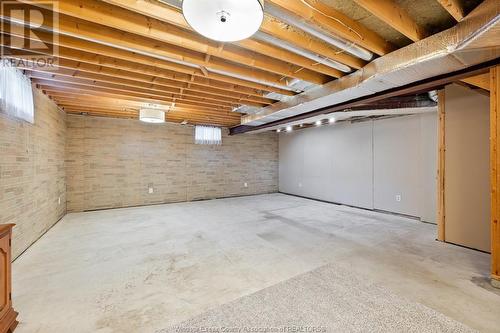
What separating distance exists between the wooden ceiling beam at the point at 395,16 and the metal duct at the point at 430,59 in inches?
5.9

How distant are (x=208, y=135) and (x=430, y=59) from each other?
5.76 m

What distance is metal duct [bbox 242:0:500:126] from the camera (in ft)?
5.37

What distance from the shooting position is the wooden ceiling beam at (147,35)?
172cm

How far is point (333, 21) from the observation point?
5.95 feet

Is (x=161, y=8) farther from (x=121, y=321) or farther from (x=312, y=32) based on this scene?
(x=121, y=321)

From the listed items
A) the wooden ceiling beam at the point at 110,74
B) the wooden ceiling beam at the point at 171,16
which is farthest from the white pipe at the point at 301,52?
the wooden ceiling beam at the point at 110,74

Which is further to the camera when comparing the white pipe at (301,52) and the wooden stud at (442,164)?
the wooden stud at (442,164)

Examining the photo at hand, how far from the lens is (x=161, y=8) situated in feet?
5.52

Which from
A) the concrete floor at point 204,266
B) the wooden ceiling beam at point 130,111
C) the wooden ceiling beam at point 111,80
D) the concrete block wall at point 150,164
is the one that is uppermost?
the wooden ceiling beam at point 130,111

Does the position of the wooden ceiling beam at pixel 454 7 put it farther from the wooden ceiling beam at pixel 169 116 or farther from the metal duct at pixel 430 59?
the wooden ceiling beam at pixel 169 116

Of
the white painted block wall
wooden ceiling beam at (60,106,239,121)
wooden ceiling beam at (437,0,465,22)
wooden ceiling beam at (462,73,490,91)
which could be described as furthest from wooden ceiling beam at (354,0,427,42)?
wooden ceiling beam at (60,106,239,121)

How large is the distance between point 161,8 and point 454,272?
3.83 meters

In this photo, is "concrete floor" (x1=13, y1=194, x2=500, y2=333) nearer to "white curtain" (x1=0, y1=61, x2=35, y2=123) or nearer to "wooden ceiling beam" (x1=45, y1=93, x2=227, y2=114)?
"white curtain" (x1=0, y1=61, x2=35, y2=123)

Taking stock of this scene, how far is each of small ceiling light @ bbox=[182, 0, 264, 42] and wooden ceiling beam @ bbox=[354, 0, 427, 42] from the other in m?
0.81
